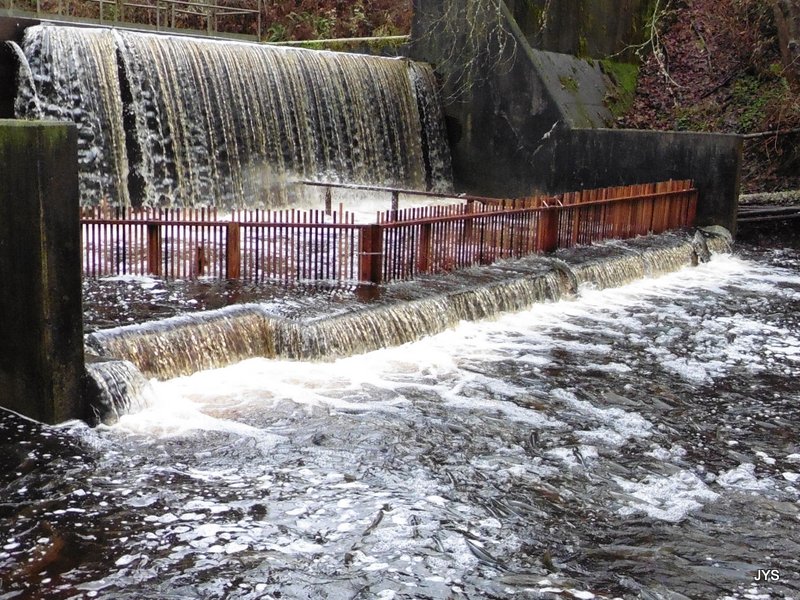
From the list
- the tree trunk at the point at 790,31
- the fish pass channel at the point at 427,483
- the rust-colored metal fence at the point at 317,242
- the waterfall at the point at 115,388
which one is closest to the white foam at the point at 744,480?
A: the fish pass channel at the point at 427,483

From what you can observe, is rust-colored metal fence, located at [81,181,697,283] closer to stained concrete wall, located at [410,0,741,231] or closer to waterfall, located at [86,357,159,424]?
waterfall, located at [86,357,159,424]

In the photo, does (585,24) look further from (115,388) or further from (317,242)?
(115,388)

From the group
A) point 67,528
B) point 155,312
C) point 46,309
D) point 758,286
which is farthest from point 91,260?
point 758,286

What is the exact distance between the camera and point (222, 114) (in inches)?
687

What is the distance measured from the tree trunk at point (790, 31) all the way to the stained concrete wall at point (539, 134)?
407 centimetres

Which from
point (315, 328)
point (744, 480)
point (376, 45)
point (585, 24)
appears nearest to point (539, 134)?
point (585, 24)

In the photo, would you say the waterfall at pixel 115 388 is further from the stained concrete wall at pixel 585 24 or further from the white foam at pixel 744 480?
the stained concrete wall at pixel 585 24

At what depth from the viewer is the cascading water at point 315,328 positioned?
853 cm

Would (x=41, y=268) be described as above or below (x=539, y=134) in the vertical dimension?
below

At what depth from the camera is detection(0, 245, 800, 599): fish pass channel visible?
548cm

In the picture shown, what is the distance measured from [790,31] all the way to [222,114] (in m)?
12.5

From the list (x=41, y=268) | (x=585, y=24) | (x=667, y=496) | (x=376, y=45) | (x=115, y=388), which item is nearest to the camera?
(x=667, y=496)

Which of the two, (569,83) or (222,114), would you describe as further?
(569,83)

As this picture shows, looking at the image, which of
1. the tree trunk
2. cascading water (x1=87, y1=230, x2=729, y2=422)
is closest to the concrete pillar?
cascading water (x1=87, y1=230, x2=729, y2=422)
